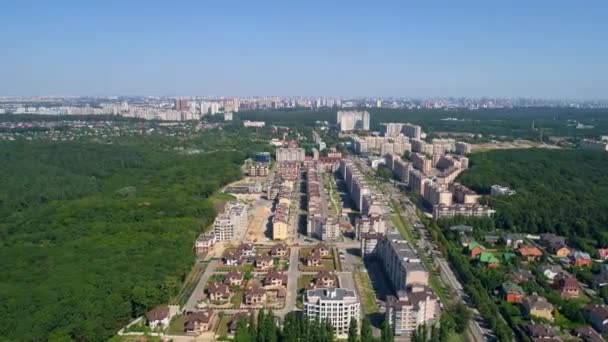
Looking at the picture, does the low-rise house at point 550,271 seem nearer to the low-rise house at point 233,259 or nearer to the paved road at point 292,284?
the paved road at point 292,284

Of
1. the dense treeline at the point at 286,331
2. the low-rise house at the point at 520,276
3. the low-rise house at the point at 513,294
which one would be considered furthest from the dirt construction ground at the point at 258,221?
the low-rise house at the point at 513,294

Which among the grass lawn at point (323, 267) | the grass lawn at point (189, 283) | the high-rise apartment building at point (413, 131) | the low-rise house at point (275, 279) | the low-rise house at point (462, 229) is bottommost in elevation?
the grass lawn at point (189, 283)

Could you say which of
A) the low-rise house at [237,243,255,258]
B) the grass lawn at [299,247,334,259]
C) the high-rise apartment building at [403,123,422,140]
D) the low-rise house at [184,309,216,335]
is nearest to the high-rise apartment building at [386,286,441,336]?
the low-rise house at [184,309,216,335]

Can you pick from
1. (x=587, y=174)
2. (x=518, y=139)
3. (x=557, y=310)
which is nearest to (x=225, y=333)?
(x=557, y=310)

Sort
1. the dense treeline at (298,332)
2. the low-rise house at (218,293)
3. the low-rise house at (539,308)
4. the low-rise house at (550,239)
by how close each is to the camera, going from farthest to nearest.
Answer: the low-rise house at (550,239) → the low-rise house at (218,293) → the low-rise house at (539,308) → the dense treeline at (298,332)

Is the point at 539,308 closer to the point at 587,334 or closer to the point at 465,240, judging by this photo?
the point at 587,334

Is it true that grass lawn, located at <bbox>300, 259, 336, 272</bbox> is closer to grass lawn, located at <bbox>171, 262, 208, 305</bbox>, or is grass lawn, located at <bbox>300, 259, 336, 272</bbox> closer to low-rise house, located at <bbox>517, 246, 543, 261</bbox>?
grass lawn, located at <bbox>171, 262, 208, 305</bbox>
